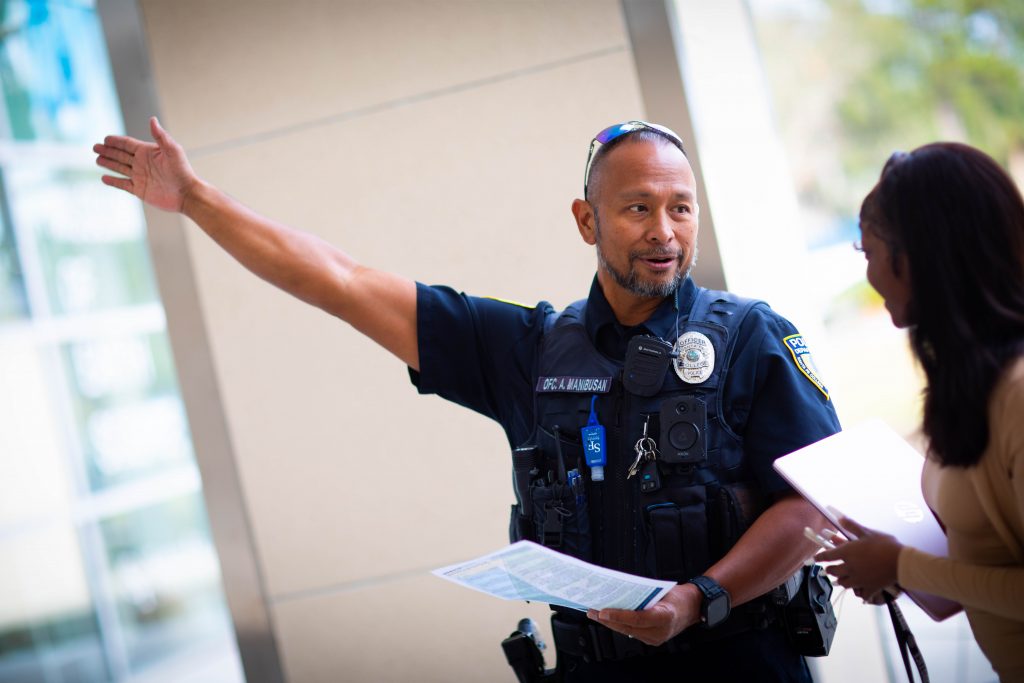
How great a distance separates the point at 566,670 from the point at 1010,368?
1016 millimetres

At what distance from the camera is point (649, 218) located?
174cm

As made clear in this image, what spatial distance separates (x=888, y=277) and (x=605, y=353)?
0.60m

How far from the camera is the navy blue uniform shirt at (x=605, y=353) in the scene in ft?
5.31

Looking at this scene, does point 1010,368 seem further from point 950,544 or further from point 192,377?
point 192,377

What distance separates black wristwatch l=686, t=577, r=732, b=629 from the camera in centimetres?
149

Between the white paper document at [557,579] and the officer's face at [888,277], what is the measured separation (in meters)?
0.54

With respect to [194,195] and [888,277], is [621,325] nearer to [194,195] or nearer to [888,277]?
[888,277]

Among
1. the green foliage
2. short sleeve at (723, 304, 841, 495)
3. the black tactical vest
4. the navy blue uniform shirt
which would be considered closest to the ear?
the navy blue uniform shirt

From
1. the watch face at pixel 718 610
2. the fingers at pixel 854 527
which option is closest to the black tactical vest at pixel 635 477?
the watch face at pixel 718 610

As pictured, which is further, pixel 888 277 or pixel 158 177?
pixel 158 177

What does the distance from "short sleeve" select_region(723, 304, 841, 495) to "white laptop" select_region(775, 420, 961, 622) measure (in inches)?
2.8

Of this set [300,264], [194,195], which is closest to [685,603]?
[300,264]

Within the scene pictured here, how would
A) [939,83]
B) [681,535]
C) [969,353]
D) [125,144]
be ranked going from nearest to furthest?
[969,353] → [681,535] → [125,144] → [939,83]

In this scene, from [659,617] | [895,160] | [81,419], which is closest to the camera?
[895,160]
